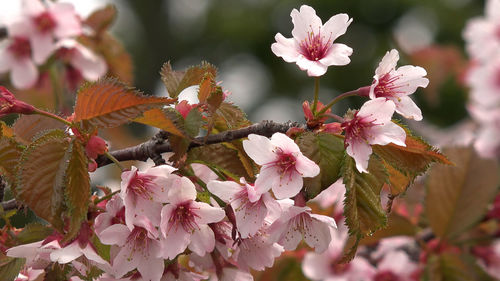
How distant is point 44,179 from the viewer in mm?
671

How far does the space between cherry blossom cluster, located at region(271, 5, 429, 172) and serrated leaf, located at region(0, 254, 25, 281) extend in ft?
1.31

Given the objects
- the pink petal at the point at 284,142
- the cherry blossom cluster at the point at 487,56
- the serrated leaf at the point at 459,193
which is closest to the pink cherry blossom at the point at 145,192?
the pink petal at the point at 284,142

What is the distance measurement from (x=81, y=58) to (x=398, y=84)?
104 cm

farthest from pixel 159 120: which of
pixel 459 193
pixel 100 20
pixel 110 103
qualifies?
pixel 100 20

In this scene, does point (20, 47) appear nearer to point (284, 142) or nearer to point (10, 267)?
point (10, 267)

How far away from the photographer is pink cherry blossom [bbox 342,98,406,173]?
0.68 m

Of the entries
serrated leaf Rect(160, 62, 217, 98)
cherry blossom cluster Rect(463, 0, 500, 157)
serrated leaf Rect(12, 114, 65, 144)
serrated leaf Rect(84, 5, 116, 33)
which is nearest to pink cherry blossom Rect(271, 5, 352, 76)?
serrated leaf Rect(160, 62, 217, 98)

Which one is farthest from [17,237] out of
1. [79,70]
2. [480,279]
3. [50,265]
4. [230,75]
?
[230,75]

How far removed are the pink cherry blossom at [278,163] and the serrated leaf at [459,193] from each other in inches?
26.3

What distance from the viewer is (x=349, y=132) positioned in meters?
0.69

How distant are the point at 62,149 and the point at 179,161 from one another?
0.14m

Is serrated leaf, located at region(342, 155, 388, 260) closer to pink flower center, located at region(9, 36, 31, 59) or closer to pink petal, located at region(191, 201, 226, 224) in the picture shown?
pink petal, located at region(191, 201, 226, 224)

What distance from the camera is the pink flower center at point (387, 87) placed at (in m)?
0.72

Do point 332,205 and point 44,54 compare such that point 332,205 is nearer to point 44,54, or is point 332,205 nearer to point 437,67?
point 44,54
